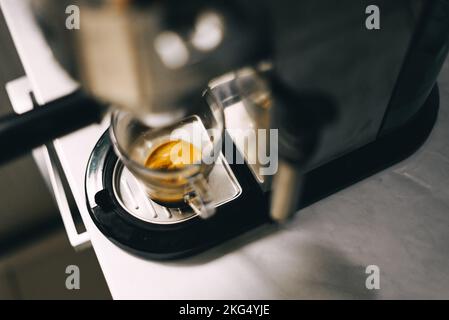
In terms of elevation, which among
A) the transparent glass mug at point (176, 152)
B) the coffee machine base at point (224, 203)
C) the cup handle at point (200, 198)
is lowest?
the coffee machine base at point (224, 203)

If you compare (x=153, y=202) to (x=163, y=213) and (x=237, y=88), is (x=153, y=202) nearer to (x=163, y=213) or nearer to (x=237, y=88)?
(x=163, y=213)

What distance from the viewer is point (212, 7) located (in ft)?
0.98

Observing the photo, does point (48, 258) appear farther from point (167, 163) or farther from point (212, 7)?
point (212, 7)

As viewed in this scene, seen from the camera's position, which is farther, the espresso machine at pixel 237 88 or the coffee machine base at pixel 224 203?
the coffee machine base at pixel 224 203

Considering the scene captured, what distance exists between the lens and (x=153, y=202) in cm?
53

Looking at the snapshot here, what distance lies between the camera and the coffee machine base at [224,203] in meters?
0.51

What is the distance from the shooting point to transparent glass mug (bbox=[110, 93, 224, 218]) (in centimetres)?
49

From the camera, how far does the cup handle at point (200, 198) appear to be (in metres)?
0.50

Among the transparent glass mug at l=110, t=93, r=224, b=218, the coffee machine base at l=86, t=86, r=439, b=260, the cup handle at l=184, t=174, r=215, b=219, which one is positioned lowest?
the coffee machine base at l=86, t=86, r=439, b=260

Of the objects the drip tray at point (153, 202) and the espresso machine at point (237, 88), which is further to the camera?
the drip tray at point (153, 202)

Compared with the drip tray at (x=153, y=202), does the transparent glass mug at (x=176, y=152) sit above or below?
above

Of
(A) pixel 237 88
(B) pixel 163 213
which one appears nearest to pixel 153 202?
(B) pixel 163 213
